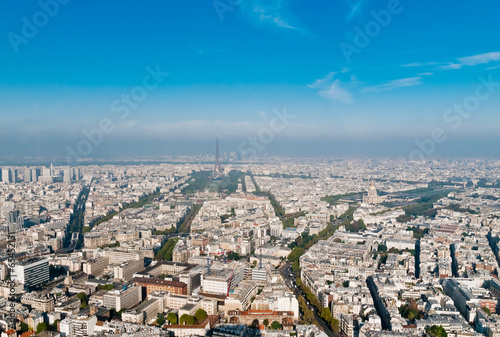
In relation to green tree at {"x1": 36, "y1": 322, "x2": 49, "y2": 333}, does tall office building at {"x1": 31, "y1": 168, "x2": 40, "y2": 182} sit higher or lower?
higher

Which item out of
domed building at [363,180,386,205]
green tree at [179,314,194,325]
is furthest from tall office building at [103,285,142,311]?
domed building at [363,180,386,205]

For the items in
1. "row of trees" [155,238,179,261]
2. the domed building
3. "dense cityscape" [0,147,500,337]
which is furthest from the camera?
the domed building

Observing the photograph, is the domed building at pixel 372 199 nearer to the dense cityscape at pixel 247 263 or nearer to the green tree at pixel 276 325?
the dense cityscape at pixel 247 263

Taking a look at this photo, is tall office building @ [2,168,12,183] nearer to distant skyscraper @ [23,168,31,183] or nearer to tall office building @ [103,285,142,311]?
distant skyscraper @ [23,168,31,183]

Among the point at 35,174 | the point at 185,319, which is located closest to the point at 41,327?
the point at 185,319

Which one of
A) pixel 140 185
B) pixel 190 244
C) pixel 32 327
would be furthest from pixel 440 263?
pixel 140 185

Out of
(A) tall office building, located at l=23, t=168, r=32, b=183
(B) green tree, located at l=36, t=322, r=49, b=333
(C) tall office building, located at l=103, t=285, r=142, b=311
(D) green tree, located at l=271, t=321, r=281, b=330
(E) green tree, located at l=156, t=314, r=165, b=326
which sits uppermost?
(A) tall office building, located at l=23, t=168, r=32, b=183

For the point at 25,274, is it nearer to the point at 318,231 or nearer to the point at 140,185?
the point at 318,231
